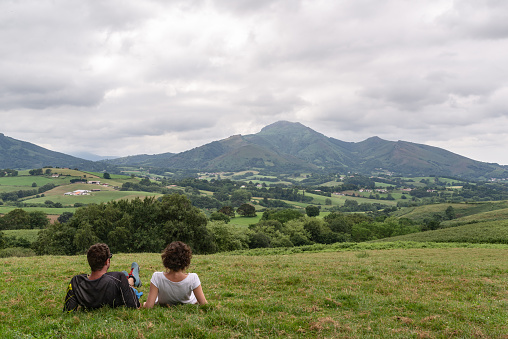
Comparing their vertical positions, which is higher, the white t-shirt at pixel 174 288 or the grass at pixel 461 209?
the white t-shirt at pixel 174 288

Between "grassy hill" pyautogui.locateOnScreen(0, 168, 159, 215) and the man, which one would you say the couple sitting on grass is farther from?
"grassy hill" pyautogui.locateOnScreen(0, 168, 159, 215)

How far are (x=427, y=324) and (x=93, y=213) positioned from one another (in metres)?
43.7

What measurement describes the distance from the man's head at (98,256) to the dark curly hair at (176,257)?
161 centimetres

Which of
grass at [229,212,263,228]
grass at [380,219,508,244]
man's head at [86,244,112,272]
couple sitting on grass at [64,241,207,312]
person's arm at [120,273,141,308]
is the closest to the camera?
man's head at [86,244,112,272]

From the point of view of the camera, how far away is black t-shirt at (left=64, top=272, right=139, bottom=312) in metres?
8.27

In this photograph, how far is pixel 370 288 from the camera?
1257 centimetres

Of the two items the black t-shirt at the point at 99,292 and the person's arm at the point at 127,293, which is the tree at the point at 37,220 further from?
the person's arm at the point at 127,293

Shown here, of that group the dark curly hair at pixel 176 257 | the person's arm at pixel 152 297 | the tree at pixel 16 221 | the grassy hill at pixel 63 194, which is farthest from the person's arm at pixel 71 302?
the grassy hill at pixel 63 194

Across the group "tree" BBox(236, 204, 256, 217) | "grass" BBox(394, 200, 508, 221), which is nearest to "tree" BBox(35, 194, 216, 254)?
"tree" BBox(236, 204, 256, 217)

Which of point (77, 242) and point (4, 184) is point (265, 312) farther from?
point (4, 184)

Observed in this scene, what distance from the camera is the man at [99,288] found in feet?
26.9

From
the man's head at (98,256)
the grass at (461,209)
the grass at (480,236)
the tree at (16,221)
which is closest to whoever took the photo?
the man's head at (98,256)

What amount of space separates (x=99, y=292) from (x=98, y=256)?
111 cm

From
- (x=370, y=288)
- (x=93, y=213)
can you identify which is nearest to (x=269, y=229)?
(x=93, y=213)
